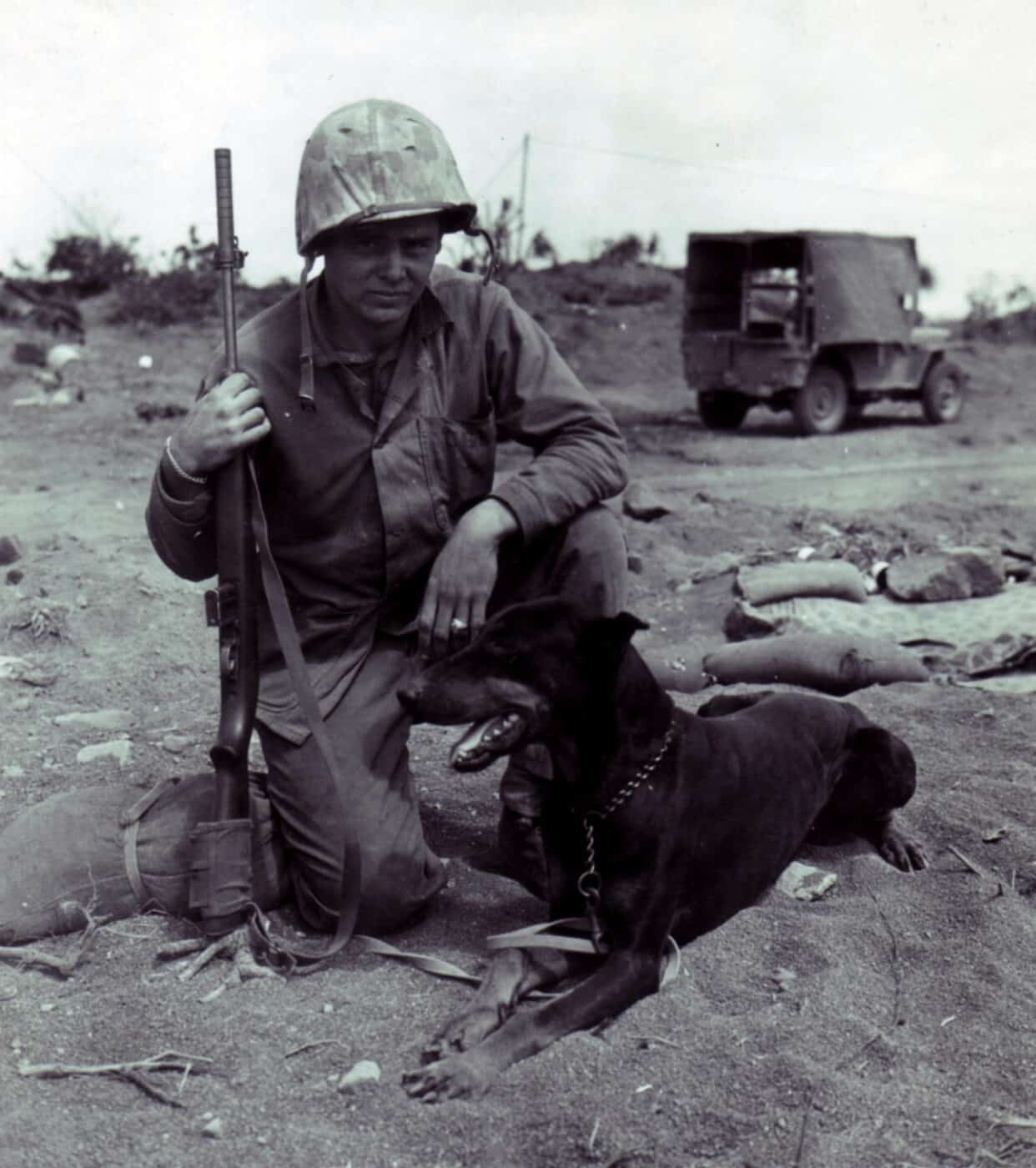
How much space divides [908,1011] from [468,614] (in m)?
1.36

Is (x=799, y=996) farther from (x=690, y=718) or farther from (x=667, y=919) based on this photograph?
(x=690, y=718)

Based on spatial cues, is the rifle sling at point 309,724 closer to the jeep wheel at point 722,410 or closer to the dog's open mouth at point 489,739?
the dog's open mouth at point 489,739

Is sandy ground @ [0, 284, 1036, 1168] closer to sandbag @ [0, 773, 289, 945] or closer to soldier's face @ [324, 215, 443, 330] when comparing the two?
sandbag @ [0, 773, 289, 945]

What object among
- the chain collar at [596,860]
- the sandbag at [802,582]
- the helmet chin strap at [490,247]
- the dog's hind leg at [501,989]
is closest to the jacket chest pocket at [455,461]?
the helmet chin strap at [490,247]

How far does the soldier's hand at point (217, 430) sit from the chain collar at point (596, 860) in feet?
3.98

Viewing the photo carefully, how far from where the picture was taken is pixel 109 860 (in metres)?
3.58

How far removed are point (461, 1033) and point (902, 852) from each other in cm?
155

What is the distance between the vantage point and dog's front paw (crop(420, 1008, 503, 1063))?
288 cm

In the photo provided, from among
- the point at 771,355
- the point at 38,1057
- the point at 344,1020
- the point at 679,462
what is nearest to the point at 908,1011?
the point at 344,1020

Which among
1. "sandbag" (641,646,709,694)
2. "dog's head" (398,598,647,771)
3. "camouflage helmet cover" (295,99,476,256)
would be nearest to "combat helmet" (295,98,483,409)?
"camouflage helmet cover" (295,99,476,256)

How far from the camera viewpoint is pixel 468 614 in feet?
11.2

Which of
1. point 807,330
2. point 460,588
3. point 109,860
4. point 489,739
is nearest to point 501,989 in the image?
point 489,739

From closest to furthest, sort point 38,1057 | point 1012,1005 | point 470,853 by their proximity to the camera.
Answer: point 38,1057 < point 1012,1005 < point 470,853

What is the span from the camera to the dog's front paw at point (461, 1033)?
288 cm
